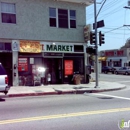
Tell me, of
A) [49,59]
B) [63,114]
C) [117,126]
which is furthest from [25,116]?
[49,59]

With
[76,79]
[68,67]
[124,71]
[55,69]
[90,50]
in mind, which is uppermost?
[90,50]

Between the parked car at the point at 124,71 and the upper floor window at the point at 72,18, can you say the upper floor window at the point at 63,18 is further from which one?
the parked car at the point at 124,71

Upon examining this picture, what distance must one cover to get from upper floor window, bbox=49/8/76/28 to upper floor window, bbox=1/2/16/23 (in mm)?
2949

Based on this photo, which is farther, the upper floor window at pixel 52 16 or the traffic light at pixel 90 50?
the upper floor window at pixel 52 16

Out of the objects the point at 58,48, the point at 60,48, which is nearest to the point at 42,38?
the point at 58,48

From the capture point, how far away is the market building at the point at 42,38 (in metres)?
17.0

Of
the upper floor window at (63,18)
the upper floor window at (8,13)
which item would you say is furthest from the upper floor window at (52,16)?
the upper floor window at (8,13)

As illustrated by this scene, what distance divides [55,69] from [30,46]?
3125mm

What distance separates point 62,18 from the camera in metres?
19.0

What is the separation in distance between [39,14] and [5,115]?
11.7 metres

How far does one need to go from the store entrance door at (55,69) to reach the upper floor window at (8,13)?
4315 millimetres

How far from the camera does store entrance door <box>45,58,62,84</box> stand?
19.1 meters

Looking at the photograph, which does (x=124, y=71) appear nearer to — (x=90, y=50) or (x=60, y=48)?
(x=60, y=48)

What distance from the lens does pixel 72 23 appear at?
19.5 m
